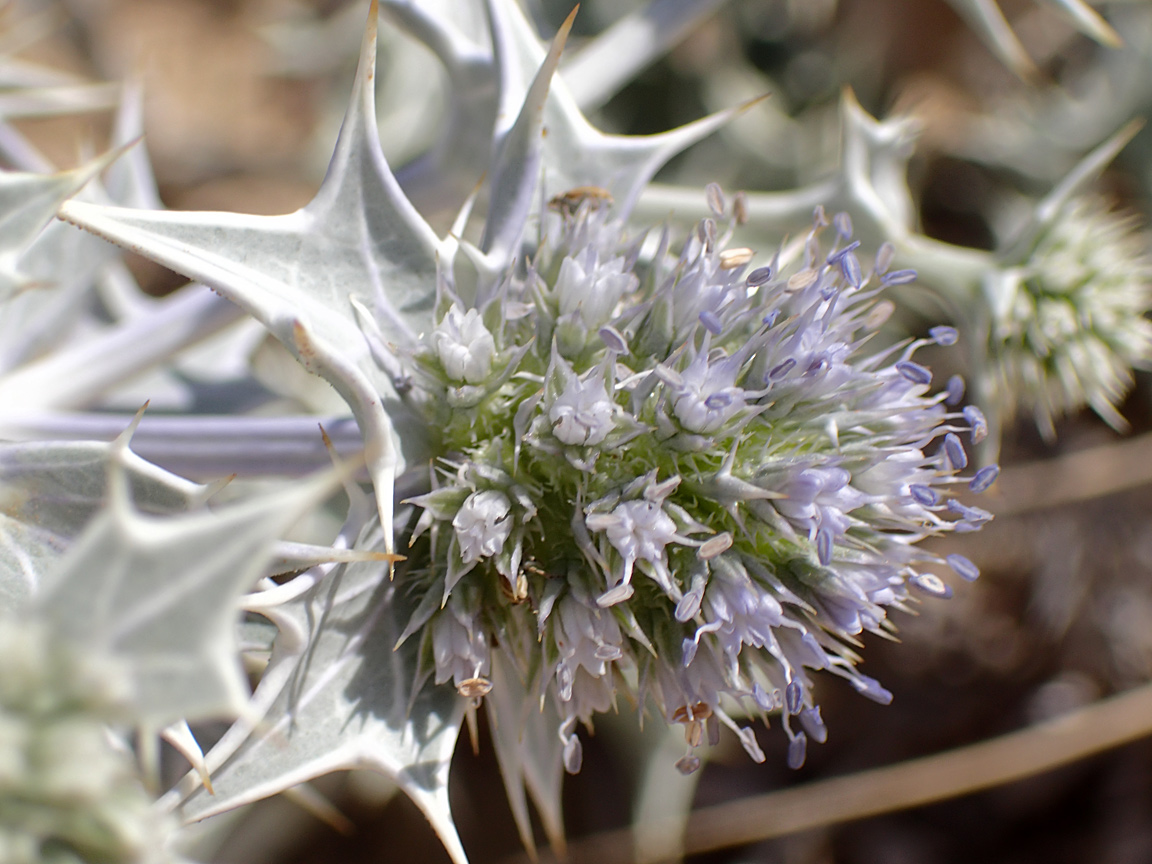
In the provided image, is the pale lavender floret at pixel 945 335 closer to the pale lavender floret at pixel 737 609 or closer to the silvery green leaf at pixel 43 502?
the pale lavender floret at pixel 737 609

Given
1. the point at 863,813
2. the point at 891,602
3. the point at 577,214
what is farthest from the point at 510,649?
the point at 863,813

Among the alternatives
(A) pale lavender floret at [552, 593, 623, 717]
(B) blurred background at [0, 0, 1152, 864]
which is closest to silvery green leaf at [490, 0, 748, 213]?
(A) pale lavender floret at [552, 593, 623, 717]

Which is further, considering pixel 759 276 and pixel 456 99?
pixel 456 99

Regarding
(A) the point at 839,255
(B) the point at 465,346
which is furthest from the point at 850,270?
(B) the point at 465,346

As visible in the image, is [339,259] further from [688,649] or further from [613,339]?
[688,649]

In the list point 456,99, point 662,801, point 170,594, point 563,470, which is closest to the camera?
point 170,594

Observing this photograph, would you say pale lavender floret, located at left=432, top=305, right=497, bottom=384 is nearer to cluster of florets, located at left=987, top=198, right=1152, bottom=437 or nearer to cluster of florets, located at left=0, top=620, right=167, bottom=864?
cluster of florets, located at left=0, top=620, right=167, bottom=864
